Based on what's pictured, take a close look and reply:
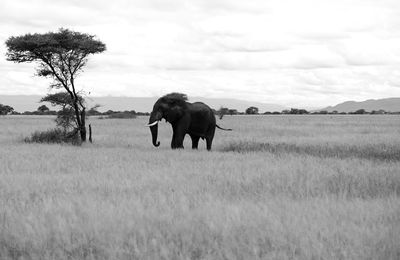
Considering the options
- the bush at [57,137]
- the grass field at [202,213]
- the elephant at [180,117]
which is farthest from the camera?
the bush at [57,137]

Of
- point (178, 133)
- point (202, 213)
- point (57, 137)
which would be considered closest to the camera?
point (202, 213)

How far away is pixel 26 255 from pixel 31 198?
3.43m

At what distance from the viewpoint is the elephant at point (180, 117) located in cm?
2019

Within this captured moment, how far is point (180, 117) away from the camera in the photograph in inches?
814

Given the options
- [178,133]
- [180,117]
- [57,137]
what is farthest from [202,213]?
[57,137]

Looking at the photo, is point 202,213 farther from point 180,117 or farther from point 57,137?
point 57,137

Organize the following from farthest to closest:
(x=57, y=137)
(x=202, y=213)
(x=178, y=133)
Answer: (x=57, y=137), (x=178, y=133), (x=202, y=213)

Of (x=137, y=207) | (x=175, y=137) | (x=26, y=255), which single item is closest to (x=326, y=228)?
(x=137, y=207)

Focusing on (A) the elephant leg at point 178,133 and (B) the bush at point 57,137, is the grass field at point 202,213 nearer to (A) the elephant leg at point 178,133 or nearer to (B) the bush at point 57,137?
(A) the elephant leg at point 178,133

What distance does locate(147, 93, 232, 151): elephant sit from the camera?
66.2ft

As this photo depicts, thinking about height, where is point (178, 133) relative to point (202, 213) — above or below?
above

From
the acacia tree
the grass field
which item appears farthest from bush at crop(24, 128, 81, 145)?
the grass field

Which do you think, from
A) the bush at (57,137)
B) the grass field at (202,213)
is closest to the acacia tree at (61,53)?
the bush at (57,137)

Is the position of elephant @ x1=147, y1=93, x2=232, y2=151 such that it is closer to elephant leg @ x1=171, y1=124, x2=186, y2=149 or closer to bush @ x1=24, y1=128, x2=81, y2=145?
elephant leg @ x1=171, y1=124, x2=186, y2=149
